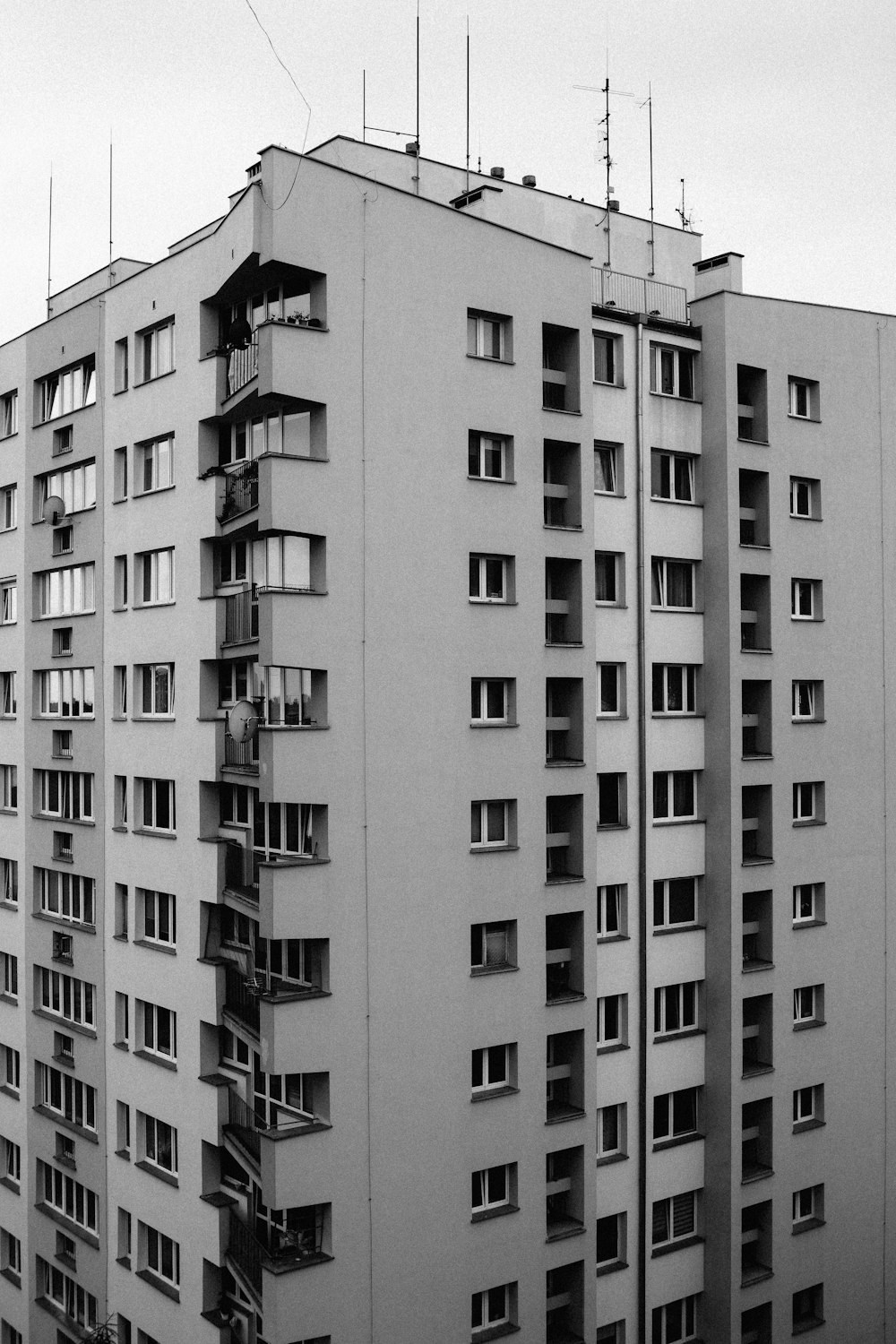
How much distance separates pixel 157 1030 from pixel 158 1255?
5.81m

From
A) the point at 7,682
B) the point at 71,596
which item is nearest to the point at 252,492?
the point at 71,596

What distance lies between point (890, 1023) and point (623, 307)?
22.5 m

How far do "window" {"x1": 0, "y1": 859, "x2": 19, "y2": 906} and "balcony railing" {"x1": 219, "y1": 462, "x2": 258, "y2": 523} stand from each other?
54.4 feet

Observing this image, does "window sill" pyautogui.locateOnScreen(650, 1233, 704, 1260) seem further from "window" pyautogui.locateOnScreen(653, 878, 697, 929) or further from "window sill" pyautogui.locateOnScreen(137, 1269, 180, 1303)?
"window sill" pyautogui.locateOnScreen(137, 1269, 180, 1303)

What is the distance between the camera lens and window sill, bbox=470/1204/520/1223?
1132 inches

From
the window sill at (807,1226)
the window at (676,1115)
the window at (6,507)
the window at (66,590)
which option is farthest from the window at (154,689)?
the window sill at (807,1226)

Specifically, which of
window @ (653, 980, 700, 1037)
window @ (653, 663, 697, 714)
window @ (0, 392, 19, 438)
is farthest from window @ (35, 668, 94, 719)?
window @ (653, 980, 700, 1037)

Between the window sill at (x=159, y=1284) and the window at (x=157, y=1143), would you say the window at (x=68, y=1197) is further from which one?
the window at (x=157, y=1143)

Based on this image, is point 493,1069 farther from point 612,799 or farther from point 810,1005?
point 810,1005

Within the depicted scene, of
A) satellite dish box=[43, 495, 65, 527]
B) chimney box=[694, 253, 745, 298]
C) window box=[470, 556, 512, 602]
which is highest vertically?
chimney box=[694, 253, 745, 298]

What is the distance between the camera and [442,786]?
28375 mm

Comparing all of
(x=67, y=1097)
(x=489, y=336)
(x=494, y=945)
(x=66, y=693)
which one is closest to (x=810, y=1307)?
(x=494, y=945)

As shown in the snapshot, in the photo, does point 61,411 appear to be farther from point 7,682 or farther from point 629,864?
point 629,864

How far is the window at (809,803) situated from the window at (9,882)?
80.5ft
